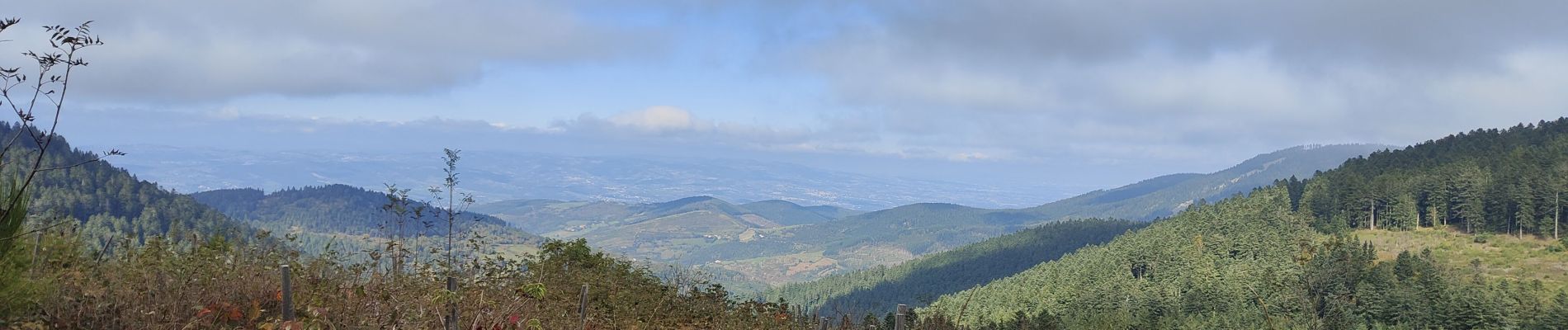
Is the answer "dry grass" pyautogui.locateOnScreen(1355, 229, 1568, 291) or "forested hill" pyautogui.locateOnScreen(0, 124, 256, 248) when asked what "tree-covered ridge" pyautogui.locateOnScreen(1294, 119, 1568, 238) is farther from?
"forested hill" pyautogui.locateOnScreen(0, 124, 256, 248)

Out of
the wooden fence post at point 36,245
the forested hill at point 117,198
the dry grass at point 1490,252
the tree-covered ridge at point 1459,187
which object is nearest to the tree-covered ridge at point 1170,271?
the tree-covered ridge at point 1459,187

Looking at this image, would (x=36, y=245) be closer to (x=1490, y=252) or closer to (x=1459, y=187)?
(x=1490, y=252)

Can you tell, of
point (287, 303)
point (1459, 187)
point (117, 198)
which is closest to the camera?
point (287, 303)

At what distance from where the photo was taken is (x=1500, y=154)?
13762cm

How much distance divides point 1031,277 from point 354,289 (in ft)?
552

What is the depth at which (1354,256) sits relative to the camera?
110m

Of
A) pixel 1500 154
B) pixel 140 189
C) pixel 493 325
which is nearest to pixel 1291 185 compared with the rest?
pixel 1500 154

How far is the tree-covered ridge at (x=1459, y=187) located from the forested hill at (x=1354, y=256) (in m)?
0.27

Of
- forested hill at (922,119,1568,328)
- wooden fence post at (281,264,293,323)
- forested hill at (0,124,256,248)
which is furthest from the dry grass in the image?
forested hill at (0,124,256,248)

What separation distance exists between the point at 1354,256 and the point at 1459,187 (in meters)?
26.8

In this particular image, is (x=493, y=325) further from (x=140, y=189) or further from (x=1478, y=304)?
(x=140, y=189)

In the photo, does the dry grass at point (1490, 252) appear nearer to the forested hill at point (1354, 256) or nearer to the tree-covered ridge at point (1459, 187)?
the forested hill at point (1354, 256)

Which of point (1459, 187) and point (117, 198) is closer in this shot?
point (1459, 187)

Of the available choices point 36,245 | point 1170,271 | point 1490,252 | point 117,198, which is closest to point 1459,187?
point 1490,252
